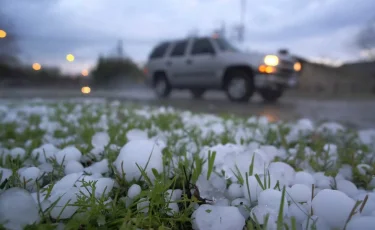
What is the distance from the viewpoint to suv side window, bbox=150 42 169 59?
789cm

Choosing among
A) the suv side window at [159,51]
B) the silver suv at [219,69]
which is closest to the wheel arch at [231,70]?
the silver suv at [219,69]

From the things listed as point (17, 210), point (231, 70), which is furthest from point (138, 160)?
point (231, 70)

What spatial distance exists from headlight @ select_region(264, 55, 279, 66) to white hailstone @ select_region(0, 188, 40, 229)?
17.9ft

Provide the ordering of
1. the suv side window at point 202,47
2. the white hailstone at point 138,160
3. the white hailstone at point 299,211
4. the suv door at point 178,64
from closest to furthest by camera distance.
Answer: the white hailstone at point 299,211 → the white hailstone at point 138,160 → the suv side window at point 202,47 → the suv door at point 178,64

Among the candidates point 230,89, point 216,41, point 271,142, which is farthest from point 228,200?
point 216,41

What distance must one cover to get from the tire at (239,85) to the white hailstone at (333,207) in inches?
201

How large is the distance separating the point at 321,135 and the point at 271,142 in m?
0.48

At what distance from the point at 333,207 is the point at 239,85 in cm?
529

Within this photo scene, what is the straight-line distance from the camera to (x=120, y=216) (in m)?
0.69

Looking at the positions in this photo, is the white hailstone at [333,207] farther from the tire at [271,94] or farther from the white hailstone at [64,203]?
the tire at [271,94]

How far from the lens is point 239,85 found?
19.1 ft

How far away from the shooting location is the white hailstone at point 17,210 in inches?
22.3

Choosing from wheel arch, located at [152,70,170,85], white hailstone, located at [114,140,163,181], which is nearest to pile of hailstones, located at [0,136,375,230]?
white hailstone, located at [114,140,163,181]

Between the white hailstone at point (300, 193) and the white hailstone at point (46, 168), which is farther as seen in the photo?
the white hailstone at point (46, 168)
